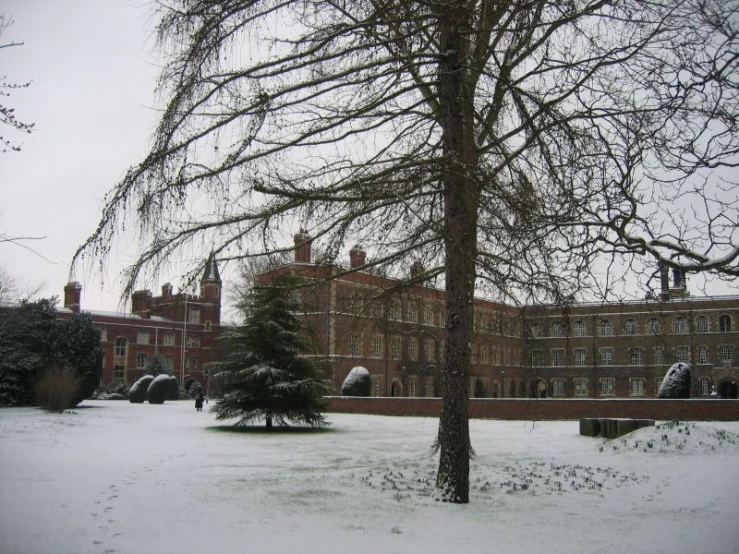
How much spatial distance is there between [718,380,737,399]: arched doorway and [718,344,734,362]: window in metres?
1.84

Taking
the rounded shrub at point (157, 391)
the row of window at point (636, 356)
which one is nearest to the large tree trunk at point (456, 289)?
the rounded shrub at point (157, 391)

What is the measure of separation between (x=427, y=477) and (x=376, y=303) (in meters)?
2.95

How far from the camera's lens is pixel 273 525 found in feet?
23.8

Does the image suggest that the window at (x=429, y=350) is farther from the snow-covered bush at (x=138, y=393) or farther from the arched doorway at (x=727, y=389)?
the arched doorway at (x=727, y=389)

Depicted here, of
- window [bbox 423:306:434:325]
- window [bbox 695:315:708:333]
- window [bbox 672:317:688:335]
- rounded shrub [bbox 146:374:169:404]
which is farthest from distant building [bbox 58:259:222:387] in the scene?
window [bbox 695:315:708:333]

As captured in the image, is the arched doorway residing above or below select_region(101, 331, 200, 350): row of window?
below

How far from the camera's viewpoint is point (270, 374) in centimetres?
2041

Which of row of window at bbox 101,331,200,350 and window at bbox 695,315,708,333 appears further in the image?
row of window at bbox 101,331,200,350

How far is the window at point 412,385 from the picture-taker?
50062 millimetres

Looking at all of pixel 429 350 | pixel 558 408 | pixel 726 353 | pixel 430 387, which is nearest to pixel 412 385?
pixel 430 387

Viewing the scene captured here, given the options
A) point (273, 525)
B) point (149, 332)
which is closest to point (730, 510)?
point (273, 525)

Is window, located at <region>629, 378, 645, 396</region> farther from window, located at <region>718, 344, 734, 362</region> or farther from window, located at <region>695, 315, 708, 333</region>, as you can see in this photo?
window, located at <region>718, 344, 734, 362</region>

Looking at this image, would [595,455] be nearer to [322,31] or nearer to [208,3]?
[322,31]

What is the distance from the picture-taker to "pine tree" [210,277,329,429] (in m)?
20.5
